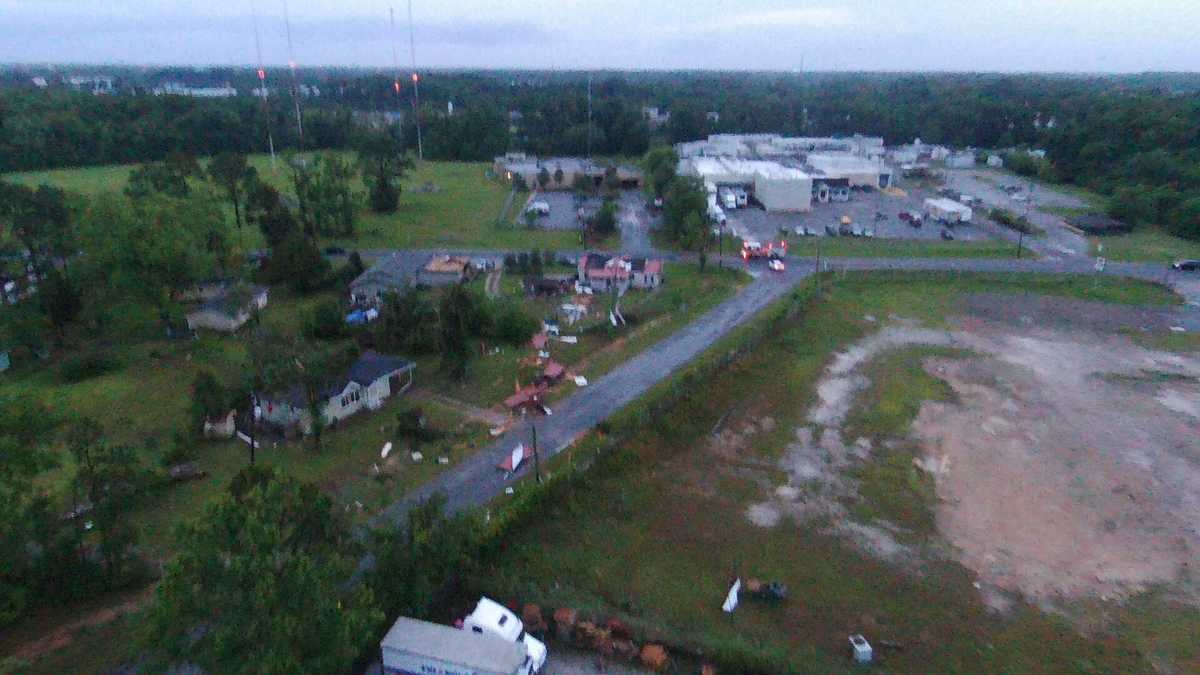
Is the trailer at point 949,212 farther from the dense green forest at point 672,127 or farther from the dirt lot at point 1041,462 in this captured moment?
the dirt lot at point 1041,462

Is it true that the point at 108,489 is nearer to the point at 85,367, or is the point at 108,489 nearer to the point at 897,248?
the point at 85,367

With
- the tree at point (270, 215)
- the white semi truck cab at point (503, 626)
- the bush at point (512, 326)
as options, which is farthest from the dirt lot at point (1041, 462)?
the tree at point (270, 215)

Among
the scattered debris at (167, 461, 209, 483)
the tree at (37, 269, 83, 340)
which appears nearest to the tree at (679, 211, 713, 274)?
the scattered debris at (167, 461, 209, 483)

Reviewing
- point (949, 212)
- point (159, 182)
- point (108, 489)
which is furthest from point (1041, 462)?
point (159, 182)

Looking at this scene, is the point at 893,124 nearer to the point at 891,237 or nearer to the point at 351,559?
the point at 891,237

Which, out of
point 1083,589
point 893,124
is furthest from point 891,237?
point 893,124
